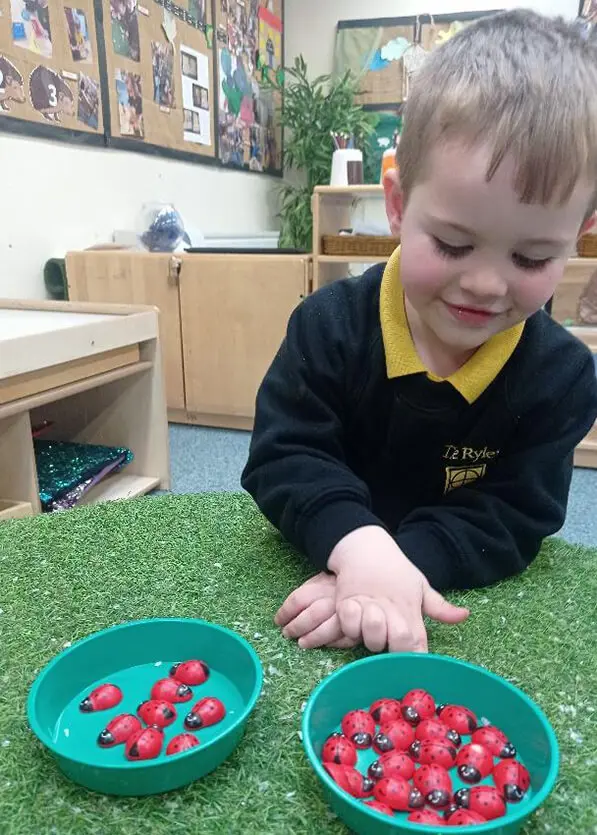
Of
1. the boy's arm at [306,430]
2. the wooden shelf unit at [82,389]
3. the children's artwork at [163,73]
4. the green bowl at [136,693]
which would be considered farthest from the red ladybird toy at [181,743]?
the children's artwork at [163,73]

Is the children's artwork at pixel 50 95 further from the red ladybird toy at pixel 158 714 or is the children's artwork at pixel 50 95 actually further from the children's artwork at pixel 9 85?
the red ladybird toy at pixel 158 714

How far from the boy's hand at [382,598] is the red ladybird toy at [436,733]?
69 mm

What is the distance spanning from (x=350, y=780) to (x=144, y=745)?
127 millimetres

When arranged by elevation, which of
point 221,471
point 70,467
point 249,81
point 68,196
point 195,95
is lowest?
point 221,471

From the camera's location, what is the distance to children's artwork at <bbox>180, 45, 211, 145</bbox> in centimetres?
208

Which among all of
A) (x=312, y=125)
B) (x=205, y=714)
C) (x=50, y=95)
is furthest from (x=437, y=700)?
(x=312, y=125)

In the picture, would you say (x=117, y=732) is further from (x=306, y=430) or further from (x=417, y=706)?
(x=306, y=430)

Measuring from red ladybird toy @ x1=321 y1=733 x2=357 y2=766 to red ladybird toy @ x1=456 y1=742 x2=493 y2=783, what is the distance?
6 centimetres

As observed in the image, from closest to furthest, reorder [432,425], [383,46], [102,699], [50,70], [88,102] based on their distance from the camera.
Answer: [102,699], [432,425], [50,70], [88,102], [383,46]

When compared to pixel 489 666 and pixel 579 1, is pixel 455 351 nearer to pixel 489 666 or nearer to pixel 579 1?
Result: pixel 489 666

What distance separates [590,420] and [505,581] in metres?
0.18

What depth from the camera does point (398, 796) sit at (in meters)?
0.38

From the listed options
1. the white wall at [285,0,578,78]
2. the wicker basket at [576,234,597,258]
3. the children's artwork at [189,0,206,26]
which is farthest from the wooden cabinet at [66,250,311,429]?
the white wall at [285,0,578,78]

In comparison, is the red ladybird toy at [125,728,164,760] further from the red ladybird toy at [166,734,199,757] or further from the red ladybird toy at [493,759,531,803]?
the red ladybird toy at [493,759,531,803]
